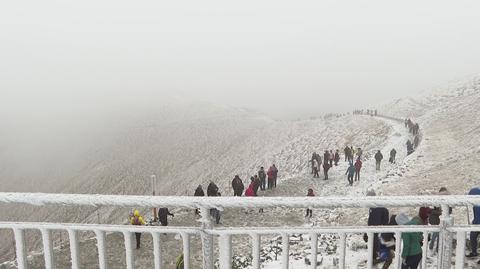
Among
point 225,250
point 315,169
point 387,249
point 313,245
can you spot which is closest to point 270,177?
point 315,169

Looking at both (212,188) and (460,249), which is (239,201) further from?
(212,188)

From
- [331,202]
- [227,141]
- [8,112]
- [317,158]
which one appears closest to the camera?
[331,202]

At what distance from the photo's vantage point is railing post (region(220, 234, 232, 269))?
3775 mm

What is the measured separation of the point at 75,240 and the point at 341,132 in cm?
4819

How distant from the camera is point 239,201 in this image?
3.67 metres

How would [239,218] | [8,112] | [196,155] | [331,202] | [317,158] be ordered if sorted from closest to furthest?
[331,202]
[239,218]
[317,158]
[196,155]
[8,112]

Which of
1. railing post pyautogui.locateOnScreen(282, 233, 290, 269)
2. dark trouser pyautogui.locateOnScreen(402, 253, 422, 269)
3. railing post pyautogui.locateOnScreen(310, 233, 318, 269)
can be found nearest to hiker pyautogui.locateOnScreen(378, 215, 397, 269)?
dark trouser pyautogui.locateOnScreen(402, 253, 422, 269)

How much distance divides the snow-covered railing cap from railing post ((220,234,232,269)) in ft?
1.10

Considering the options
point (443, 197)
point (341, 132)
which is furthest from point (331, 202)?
point (341, 132)

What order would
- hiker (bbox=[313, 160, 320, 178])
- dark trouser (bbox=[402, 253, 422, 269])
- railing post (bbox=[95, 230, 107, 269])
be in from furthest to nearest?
1. hiker (bbox=[313, 160, 320, 178])
2. dark trouser (bbox=[402, 253, 422, 269])
3. railing post (bbox=[95, 230, 107, 269])

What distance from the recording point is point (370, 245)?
13.3 ft

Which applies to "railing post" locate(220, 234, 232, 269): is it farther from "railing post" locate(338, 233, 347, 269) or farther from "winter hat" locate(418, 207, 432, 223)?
"winter hat" locate(418, 207, 432, 223)

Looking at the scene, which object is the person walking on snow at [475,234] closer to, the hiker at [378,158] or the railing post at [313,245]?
the railing post at [313,245]

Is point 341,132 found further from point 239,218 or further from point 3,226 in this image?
point 3,226
